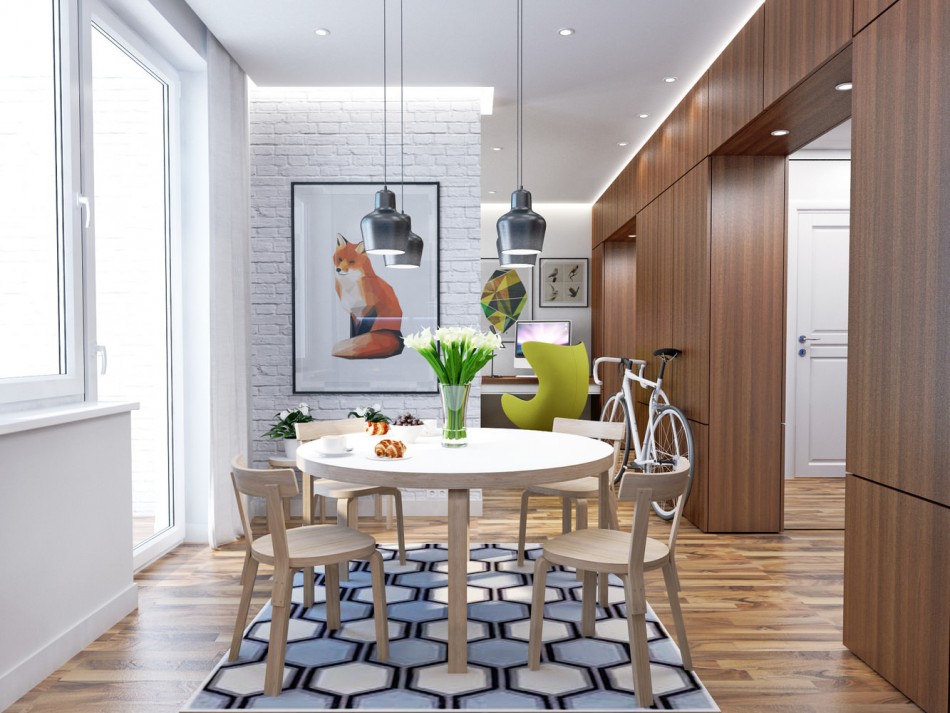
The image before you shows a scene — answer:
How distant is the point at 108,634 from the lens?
2637 mm

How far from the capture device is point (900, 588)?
7.09 ft

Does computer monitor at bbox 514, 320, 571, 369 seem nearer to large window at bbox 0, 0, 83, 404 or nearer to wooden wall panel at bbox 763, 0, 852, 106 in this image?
wooden wall panel at bbox 763, 0, 852, 106

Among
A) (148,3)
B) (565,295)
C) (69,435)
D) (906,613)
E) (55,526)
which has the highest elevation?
(148,3)

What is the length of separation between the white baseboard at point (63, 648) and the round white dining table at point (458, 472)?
100cm

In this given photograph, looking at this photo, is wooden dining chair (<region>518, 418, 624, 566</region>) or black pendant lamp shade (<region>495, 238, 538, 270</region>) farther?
wooden dining chair (<region>518, 418, 624, 566</region>)

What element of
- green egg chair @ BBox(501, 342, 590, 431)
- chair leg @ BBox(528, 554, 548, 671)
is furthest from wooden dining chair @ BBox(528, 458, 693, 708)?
green egg chair @ BBox(501, 342, 590, 431)

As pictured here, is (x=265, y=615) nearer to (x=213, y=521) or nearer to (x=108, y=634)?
(x=108, y=634)

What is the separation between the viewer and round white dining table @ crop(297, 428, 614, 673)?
219cm

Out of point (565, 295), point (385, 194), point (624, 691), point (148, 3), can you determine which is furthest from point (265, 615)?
point (565, 295)

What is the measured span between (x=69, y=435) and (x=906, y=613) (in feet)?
9.46

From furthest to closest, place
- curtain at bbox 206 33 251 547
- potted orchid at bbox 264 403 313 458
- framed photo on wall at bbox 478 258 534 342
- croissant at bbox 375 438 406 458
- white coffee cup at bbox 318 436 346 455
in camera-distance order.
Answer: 1. framed photo on wall at bbox 478 258 534 342
2. potted orchid at bbox 264 403 313 458
3. curtain at bbox 206 33 251 547
4. white coffee cup at bbox 318 436 346 455
5. croissant at bbox 375 438 406 458

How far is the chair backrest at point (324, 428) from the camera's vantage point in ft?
10.8

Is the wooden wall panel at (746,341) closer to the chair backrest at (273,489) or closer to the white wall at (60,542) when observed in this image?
the chair backrest at (273,489)

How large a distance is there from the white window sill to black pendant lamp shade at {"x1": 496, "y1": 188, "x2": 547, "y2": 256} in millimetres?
1687
